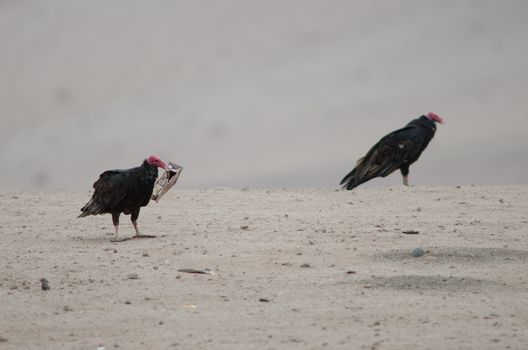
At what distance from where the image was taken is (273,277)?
864 cm

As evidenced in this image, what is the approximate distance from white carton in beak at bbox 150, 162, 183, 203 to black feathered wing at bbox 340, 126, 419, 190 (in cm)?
455

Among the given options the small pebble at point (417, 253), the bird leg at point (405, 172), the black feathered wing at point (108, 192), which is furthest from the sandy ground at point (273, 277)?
the bird leg at point (405, 172)

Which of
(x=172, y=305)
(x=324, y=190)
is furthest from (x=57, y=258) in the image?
(x=324, y=190)

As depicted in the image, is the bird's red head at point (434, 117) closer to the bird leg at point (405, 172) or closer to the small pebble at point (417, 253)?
the bird leg at point (405, 172)

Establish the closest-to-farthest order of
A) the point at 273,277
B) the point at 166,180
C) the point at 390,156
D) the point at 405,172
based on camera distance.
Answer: the point at 273,277
the point at 166,180
the point at 390,156
the point at 405,172

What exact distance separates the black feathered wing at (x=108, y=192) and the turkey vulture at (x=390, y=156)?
5.42 meters

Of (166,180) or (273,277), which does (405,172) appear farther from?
(273,277)

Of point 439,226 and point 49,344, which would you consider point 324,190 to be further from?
point 49,344

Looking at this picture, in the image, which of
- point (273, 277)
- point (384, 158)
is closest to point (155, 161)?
point (273, 277)

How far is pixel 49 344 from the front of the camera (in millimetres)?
6773

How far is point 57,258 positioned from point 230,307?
269cm

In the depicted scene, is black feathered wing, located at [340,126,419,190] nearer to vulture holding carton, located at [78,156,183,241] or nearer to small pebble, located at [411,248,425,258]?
vulture holding carton, located at [78,156,183,241]

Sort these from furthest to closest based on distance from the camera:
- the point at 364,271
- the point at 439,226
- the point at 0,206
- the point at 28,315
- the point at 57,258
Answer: the point at 0,206 < the point at 439,226 < the point at 57,258 < the point at 364,271 < the point at 28,315

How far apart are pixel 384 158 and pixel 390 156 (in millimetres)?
104
